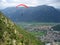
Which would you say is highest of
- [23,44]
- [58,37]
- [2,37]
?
[2,37]

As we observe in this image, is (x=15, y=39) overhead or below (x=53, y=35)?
overhead

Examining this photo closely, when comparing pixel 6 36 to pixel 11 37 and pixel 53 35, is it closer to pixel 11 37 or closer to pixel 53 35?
pixel 11 37

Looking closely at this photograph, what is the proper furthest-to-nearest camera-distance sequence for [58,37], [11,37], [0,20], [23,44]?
[58,37] → [0,20] → [23,44] → [11,37]

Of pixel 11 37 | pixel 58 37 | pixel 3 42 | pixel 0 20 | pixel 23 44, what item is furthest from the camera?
pixel 58 37

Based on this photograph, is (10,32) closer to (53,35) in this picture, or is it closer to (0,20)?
(0,20)

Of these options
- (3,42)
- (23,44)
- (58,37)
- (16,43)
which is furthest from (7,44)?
(58,37)

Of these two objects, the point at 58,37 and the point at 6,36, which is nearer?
the point at 6,36

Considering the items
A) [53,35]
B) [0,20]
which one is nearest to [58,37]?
[53,35]

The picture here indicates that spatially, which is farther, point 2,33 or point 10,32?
point 10,32

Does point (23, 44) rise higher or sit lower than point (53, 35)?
higher
